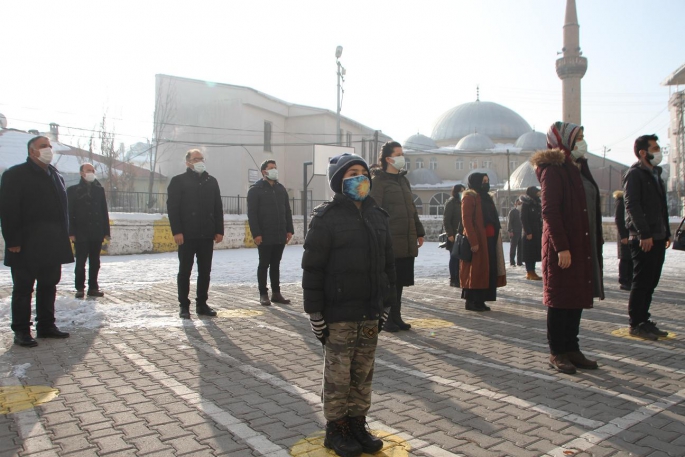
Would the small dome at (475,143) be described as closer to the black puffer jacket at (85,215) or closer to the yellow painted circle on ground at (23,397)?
the black puffer jacket at (85,215)

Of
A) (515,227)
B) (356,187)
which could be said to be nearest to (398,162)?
(356,187)

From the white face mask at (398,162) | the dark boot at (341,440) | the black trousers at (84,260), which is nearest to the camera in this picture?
the dark boot at (341,440)

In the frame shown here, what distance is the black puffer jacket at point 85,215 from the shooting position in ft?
29.7

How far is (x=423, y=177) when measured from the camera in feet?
214

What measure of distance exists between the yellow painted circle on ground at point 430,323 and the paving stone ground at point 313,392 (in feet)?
0.17

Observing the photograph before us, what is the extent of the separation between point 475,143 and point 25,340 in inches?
2690

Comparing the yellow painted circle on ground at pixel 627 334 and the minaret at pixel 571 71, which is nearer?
the yellow painted circle on ground at pixel 627 334

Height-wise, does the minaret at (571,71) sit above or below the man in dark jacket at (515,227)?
above

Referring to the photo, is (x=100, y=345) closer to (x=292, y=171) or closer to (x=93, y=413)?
(x=93, y=413)

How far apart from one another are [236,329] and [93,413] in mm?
2904

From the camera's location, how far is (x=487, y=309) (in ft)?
27.1

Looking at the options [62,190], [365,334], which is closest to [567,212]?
[365,334]

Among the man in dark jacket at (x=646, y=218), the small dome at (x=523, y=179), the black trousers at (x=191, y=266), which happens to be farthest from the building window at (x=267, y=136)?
the man in dark jacket at (x=646, y=218)

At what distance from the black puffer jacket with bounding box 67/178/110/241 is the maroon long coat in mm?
7113
